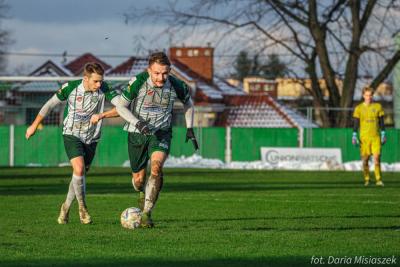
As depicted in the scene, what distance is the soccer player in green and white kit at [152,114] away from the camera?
42.8ft

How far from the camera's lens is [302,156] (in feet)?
129

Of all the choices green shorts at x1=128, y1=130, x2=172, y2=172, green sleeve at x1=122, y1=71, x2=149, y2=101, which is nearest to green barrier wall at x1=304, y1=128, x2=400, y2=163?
green shorts at x1=128, y1=130, x2=172, y2=172

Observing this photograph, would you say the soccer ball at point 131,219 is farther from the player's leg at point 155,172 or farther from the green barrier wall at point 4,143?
the green barrier wall at point 4,143

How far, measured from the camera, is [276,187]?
952 inches

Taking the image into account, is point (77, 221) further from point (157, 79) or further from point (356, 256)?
point (356, 256)

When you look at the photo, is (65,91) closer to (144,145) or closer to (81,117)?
(81,117)

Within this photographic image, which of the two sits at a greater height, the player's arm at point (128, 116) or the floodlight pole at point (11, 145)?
the player's arm at point (128, 116)

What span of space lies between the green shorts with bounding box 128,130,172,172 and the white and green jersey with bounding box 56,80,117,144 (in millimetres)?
525

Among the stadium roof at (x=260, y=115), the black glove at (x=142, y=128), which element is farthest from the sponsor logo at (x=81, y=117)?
the stadium roof at (x=260, y=115)

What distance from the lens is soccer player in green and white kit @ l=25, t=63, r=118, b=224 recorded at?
45.2ft

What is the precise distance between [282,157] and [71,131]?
26282 mm

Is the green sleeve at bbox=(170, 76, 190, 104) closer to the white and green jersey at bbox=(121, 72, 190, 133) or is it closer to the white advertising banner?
the white and green jersey at bbox=(121, 72, 190, 133)

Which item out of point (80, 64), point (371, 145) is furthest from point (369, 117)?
point (80, 64)

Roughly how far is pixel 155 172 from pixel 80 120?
4.67 feet
